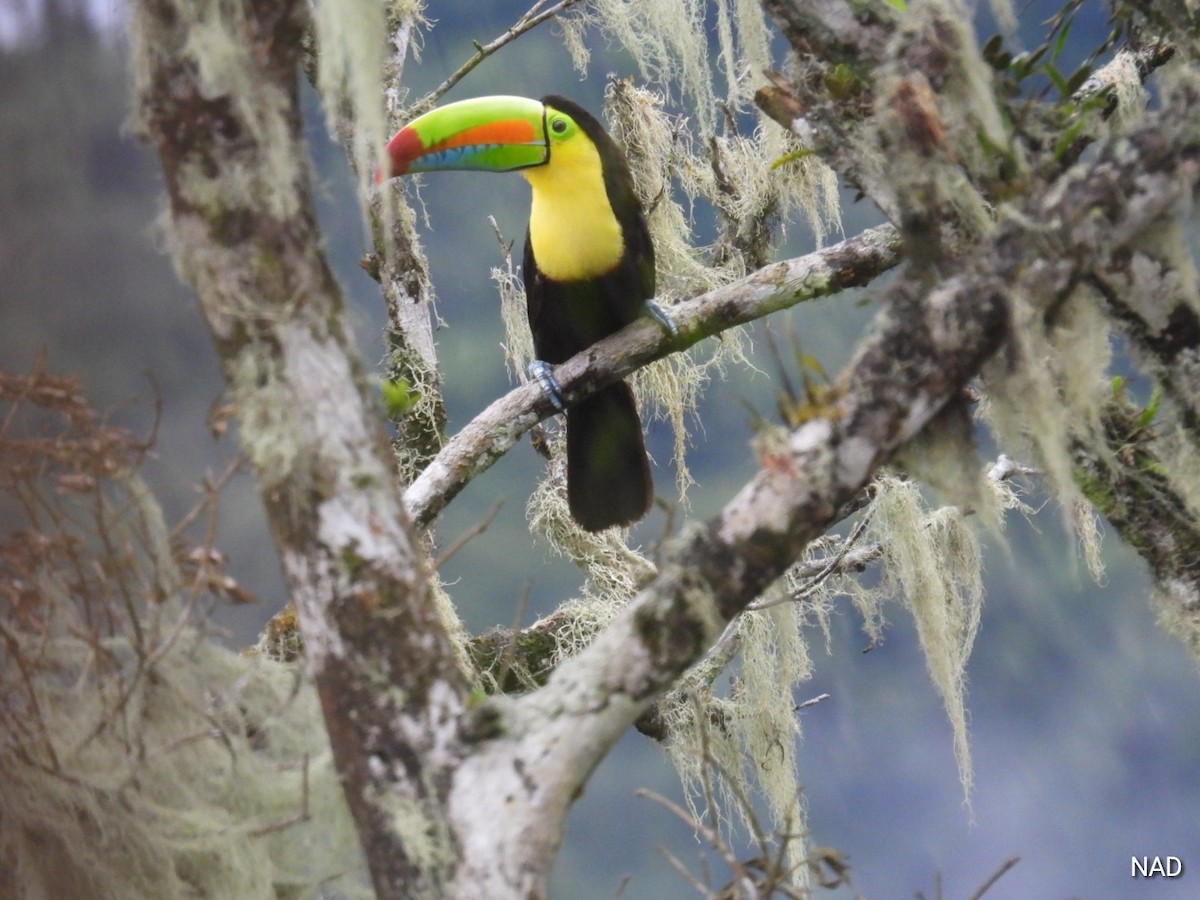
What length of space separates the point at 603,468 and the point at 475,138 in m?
0.72

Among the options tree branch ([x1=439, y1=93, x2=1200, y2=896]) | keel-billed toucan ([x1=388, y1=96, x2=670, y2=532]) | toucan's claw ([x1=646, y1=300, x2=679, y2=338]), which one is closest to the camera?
tree branch ([x1=439, y1=93, x2=1200, y2=896])

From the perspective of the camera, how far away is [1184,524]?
56.1 inches

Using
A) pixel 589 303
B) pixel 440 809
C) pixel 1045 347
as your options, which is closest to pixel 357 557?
pixel 440 809

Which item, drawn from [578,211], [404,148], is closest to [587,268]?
[578,211]

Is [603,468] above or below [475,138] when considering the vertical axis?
below

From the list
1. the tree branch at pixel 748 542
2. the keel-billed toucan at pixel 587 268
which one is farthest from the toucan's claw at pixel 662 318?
the tree branch at pixel 748 542

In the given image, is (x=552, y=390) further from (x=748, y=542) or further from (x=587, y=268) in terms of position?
(x=748, y=542)

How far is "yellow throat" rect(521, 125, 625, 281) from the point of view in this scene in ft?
7.90

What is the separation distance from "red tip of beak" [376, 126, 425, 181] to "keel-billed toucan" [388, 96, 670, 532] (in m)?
0.23

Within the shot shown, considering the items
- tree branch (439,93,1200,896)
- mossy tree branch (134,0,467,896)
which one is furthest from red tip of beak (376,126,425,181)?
tree branch (439,93,1200,896)

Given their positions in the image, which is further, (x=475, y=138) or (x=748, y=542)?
(x=475, y=138)

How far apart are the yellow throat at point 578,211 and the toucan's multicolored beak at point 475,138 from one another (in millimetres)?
55

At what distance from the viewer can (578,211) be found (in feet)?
7.98

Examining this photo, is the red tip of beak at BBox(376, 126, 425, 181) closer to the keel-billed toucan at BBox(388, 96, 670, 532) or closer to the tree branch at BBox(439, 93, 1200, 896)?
the keel-billed toucan at BBox(388, 96, 670, 532)
